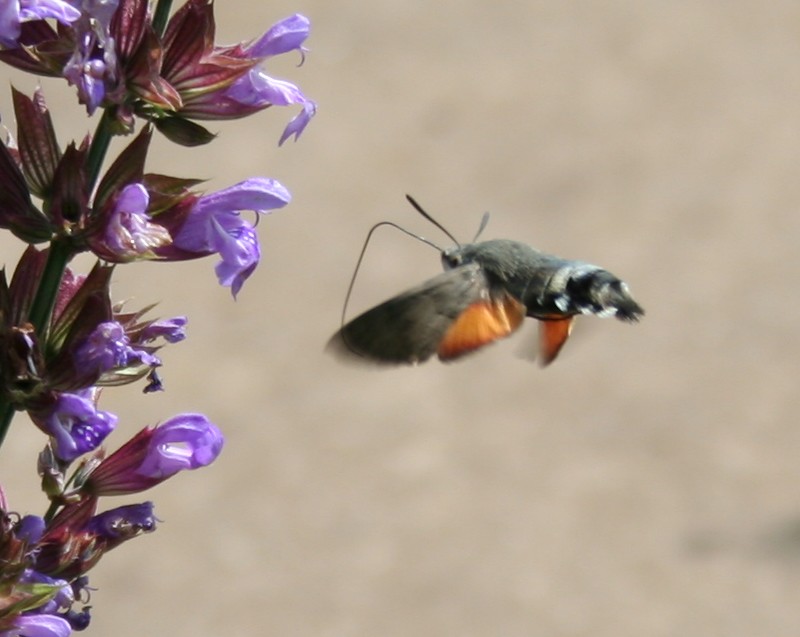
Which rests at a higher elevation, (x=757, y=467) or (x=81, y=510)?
(x=81, y=510)

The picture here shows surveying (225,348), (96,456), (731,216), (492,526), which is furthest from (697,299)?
(96,456)

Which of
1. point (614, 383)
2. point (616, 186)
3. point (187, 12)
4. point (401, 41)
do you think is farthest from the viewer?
point (401, 41)

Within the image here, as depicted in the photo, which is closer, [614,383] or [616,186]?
[614,383]

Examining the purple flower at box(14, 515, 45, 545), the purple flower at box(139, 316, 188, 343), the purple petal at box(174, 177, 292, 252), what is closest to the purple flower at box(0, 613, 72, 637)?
the purple flower at box(14, 515, 45, 545)

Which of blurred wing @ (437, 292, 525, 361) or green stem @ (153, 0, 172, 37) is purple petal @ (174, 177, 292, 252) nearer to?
green stem @ (153, 0, 172, 37)

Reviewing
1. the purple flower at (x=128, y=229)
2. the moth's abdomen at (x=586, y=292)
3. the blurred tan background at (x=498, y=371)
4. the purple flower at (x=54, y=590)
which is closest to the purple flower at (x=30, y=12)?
the purple flower at (x=128, y=229)

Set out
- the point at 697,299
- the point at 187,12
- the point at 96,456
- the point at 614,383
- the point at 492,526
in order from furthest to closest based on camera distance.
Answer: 1. the point at 697,299
2. the point at 614,383
3. the point at 492,526
4. the point at 96,456
5. the point at 187,12

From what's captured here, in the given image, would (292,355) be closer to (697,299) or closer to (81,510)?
(697,299)

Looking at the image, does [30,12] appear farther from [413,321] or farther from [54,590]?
[413,321]
